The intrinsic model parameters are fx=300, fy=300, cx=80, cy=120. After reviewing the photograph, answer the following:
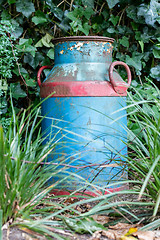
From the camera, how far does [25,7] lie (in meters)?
2.41

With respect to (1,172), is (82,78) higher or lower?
higher

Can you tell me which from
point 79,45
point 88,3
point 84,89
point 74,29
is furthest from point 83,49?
point 88,3

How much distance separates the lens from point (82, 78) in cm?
187

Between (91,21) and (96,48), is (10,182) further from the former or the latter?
(91,21)

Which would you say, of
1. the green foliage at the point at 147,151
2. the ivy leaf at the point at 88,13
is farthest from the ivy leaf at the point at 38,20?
the green foliage at the point at 147,151

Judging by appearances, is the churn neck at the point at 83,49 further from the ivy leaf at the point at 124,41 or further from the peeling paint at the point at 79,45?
the ivy leaf at the point at 124,41

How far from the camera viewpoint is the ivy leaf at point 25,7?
2.40 meters

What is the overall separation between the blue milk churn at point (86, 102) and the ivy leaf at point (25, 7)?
584 millimetres

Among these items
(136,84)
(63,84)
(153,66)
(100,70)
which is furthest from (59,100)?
(153,66)

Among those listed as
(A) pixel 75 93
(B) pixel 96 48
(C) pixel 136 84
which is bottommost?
(C) pixel 136 84

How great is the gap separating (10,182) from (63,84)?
35.7 inches

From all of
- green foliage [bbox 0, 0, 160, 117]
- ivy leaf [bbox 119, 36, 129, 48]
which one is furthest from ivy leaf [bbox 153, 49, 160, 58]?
ivy leaf [bbox 119, 36, 129, 48]

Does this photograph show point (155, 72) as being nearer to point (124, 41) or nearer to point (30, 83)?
point (124, 41)

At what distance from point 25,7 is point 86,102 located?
110 cm
